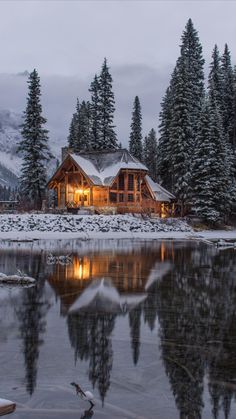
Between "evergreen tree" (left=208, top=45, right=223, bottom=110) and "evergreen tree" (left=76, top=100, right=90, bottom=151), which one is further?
"evergreen tree" (left=76, top=100, right=90, bottom=151)

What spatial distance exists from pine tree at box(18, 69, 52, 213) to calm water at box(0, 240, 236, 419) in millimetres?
38220

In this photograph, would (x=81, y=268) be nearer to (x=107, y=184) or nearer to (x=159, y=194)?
(x=107, y=184)

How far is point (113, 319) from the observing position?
11.9 m

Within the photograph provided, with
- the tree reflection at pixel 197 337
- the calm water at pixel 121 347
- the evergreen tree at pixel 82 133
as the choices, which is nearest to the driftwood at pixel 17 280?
the calm water at pixel 121 347

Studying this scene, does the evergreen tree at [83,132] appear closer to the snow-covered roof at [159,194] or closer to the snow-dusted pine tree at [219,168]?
the snow-covered roof at [159,194]

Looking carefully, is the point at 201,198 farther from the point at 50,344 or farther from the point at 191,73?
the point at 50,344

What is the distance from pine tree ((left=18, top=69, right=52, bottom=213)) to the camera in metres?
56.1

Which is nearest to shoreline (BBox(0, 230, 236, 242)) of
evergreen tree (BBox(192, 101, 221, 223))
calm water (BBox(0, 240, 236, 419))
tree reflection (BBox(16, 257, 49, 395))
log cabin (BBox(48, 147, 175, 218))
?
evergreen tree (BBox(192, 101, 221, 223))

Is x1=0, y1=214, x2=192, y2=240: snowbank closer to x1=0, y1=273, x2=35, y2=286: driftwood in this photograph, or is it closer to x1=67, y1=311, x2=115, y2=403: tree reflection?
x1=0, y1=273, x2=35, y2=286: driftwood

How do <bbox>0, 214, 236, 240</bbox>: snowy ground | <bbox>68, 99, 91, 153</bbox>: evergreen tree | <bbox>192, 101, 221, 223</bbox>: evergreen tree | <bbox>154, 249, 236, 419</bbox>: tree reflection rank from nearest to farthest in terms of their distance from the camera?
1. <bbox>154, 249, 236, 419</bbox>: tree reflection
2. <bbox>0, 214, 236, 240</bbox>: snowy ground
3. <bbox>192, 101, 221, 223</bbox>: evergreen tree
4. <bbox>68, 99, 91, 153</bbox>: evergreen tree

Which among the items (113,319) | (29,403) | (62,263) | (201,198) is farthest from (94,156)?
(29,403)

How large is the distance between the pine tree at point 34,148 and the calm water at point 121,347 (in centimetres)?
3822

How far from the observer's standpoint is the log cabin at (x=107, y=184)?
→ 57500 millimetres

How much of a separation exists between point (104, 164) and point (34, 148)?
8.94m
